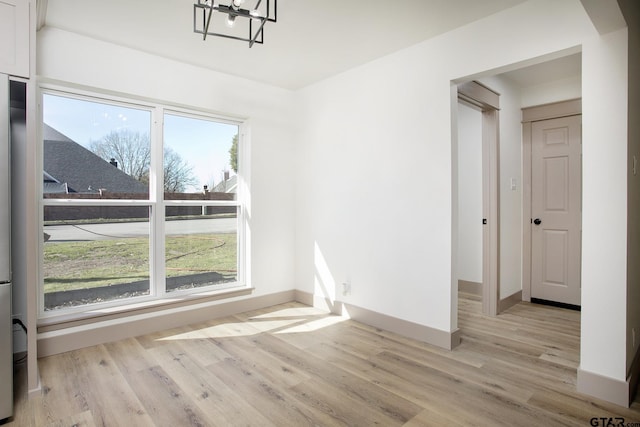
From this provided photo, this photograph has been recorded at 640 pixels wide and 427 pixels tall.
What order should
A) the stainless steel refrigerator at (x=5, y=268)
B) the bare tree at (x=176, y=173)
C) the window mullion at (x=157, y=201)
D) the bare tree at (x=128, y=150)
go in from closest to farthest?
the stainless steel refrigerator at (x=5, y=268), the bare tree at (x=128, y=150), the window mullion at (x=157, y=201), the bare tree at (x=176, y=173)

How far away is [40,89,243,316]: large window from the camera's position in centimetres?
293

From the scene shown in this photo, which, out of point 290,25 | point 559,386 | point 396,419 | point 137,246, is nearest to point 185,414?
point 396,419

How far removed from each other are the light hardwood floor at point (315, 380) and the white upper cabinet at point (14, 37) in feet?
6.70

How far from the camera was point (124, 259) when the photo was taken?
10.7ft

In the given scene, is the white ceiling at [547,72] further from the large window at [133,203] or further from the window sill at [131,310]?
the window sill at [131,310]

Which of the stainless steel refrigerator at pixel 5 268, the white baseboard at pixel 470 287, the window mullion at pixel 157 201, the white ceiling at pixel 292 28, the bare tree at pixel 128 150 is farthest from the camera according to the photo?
the white baseboard at pixel 470 287

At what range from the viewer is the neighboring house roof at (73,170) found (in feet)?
9.42

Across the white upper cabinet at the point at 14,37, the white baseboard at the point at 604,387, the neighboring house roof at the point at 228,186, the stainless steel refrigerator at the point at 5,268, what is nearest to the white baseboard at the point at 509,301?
the white baseboard at the point at 604,387

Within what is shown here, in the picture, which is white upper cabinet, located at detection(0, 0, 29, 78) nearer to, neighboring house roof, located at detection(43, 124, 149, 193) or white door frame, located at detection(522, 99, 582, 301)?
neighboring house roof, located at detection(43, 124, 149, 193)

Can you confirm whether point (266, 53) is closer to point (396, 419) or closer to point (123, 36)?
point (123, 36)

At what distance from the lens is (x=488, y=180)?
3.83m

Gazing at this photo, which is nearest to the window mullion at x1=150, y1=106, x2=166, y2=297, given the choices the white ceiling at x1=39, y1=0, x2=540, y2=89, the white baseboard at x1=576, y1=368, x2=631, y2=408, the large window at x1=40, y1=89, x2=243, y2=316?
the large window at x1=40, y1=89, x2=243, y2=316

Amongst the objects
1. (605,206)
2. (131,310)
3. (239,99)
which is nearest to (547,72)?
(605,206)

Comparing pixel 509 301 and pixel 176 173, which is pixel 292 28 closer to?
pixel 176 173
